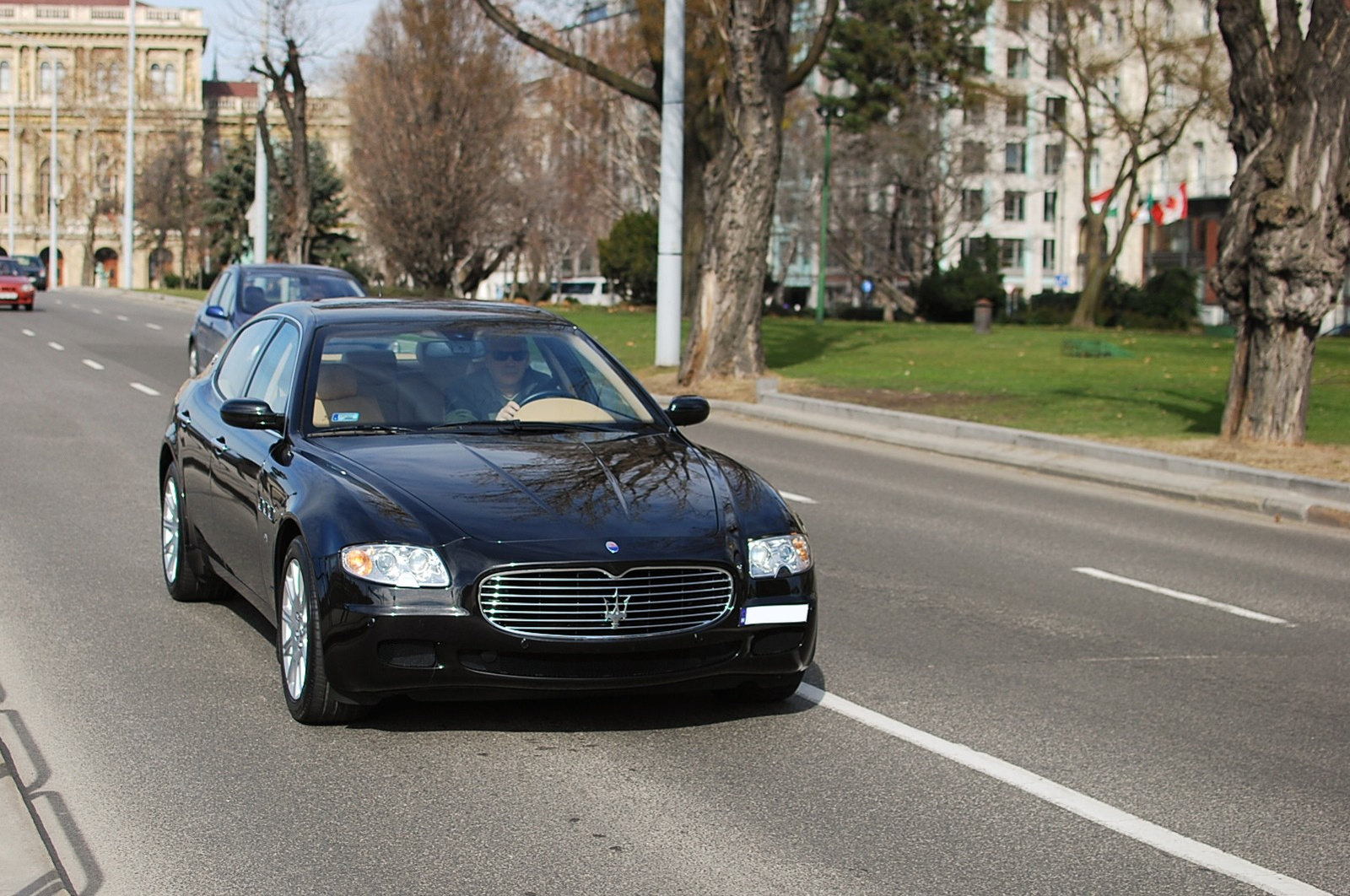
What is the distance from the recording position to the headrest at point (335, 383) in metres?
7.38

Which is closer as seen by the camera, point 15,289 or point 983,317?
point 983,317

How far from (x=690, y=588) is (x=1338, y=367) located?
24.4 m

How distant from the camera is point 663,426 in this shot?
7.63 metres

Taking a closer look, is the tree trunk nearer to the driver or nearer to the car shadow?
the driver

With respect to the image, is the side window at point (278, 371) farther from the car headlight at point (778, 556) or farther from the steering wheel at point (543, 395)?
the car headlight at point (778, 556)

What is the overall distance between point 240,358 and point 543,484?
114 inches

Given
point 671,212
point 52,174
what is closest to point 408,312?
point 671,212

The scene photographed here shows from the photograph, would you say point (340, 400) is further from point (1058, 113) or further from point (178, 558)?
point (1058, 113)

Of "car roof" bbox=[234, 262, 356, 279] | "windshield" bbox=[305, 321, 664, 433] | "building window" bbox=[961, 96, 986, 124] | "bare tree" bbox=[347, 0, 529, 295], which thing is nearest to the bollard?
"bare tree" bbox=[347, 0, 529, 295]

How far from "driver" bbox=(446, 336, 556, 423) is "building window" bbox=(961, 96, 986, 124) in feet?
161

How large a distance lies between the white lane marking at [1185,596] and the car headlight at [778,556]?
390cm

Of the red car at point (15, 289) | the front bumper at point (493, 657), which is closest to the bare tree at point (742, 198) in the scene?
the front bumper at point (493, 657)

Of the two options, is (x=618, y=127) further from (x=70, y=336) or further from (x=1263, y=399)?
(x=1263, y=399)

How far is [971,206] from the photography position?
6875cm
